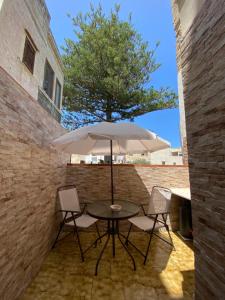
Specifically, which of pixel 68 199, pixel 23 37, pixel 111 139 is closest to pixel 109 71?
pixel 23 37

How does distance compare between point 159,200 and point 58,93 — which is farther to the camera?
point 58,93

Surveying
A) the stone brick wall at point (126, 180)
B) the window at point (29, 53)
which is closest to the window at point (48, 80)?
the window at point (29, 53)

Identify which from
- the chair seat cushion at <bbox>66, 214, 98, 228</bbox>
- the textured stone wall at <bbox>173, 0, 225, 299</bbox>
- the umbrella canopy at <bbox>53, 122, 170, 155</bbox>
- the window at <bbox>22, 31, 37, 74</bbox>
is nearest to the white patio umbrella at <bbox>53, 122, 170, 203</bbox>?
the umbrella canopy at <bbox>53, 122, 170, 155</bbox>

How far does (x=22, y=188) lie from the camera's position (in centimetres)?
207

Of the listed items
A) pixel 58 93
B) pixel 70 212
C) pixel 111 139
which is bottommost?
pixel 70 212

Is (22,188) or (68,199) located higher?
(22,188)

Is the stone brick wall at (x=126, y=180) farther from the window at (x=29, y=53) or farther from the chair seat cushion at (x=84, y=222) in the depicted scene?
the window at (x=29, y=53)

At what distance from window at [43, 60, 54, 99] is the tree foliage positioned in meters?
2.71

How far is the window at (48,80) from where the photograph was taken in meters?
4.17

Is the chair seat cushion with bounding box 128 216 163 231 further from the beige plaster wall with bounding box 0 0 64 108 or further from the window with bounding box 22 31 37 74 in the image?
the window with bounding box 22 31 37 74

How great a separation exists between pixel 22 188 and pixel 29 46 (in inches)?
111

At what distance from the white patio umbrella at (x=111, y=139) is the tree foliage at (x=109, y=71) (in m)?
3.98

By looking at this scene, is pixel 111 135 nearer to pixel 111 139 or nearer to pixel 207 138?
pixel 111 139

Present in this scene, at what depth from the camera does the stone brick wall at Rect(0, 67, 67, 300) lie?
1.73 m
